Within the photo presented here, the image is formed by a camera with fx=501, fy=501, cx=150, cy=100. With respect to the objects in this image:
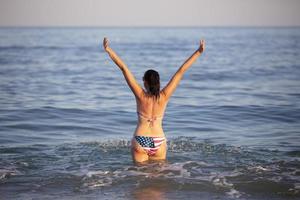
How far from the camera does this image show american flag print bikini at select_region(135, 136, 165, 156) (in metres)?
7.14

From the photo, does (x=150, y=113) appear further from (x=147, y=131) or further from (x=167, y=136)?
(x=167, y=136)

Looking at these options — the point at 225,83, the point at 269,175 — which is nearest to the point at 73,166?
the point at 269,175

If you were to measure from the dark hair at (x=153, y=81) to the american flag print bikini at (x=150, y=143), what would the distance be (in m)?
0.62

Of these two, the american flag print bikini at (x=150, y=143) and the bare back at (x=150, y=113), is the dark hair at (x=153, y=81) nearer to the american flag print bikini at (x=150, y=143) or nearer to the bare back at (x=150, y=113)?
the bare back at (x=150, y=113)

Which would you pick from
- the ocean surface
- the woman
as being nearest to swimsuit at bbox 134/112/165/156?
the woman

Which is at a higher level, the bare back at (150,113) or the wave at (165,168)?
the bare back at (150,113)

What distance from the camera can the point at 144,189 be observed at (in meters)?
6.79

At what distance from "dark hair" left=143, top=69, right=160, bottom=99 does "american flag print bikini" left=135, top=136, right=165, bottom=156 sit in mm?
624

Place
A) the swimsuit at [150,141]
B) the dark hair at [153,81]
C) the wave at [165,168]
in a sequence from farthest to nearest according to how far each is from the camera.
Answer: the swimsuit at [150,141] → the wave at [165,168] → the dark hair at [153,81]

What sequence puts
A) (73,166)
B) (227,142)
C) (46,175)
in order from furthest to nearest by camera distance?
(227,142), (73,166), (46,175)

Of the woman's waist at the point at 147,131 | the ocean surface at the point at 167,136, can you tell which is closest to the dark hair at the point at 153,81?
the woman's waist at the point at 147,131

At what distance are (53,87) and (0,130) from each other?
28.5ft

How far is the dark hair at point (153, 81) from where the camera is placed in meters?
6.80

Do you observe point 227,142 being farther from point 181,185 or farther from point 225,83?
point 225,83
